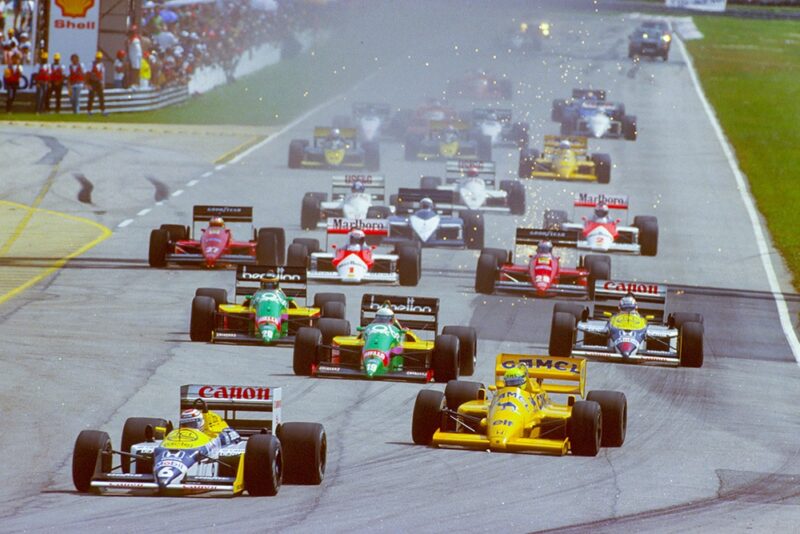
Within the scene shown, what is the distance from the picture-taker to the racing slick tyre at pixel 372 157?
62.0 meters

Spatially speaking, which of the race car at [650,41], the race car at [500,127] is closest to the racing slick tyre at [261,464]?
the race car at [500,127]

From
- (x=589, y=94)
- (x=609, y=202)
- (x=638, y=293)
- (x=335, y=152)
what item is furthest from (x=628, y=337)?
(x=589, y=94)

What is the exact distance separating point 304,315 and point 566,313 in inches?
186

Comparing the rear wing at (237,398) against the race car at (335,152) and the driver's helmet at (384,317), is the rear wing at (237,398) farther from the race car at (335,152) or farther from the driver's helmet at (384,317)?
the race car at (335,152)

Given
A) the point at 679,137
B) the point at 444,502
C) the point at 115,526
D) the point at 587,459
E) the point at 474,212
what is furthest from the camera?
the point at 679,137

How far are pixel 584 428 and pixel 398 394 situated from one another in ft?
17.6

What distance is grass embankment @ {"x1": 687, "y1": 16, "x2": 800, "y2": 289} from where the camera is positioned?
60250 mm

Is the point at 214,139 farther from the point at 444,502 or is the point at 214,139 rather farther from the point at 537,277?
the point at 444,502

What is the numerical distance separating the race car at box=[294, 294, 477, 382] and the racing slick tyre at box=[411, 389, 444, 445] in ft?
14.6

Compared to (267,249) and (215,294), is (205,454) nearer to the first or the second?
(215,294)

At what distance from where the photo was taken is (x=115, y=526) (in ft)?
64.6

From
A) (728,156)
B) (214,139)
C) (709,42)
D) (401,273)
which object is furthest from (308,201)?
(709,42)

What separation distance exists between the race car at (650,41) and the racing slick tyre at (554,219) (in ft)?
189

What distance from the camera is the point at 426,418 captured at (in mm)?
24781
